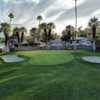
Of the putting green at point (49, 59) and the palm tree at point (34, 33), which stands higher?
the palm tree at point (34, 33)

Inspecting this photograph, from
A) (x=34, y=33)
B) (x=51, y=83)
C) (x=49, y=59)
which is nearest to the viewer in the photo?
(x=51, y=83)

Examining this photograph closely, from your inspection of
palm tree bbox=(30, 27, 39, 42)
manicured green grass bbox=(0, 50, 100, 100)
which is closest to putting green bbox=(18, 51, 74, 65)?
manicured green grass bbox=(0, 50, 100, 100)

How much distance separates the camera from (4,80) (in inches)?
458

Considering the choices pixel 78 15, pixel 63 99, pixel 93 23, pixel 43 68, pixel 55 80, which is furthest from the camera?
pixel 93 23

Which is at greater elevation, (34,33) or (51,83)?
(34,33)

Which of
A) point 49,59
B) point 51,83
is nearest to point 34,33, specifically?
point 49,59

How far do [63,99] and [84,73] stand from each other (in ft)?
16.0

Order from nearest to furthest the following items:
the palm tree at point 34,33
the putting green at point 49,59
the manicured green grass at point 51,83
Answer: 1. the manicured green grass at point 51,83
2. the putting green at point 49,59
3. the palm tree at point 34,33

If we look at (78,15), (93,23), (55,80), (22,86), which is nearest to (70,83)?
(55,80)

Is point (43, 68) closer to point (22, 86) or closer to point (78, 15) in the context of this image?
point (22, 86)

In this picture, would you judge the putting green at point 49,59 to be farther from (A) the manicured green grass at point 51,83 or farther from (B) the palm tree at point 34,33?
(B) the palm tree at point 34,33

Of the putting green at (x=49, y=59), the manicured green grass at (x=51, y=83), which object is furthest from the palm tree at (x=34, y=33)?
the manicured green grass at (x=51, y=83)

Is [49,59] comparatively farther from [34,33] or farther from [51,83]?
[34,33]

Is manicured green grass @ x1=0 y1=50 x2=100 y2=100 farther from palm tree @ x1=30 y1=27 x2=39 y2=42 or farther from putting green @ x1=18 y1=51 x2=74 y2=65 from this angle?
palm tree @ x1=30 y1=27 x2=39 y2=42
